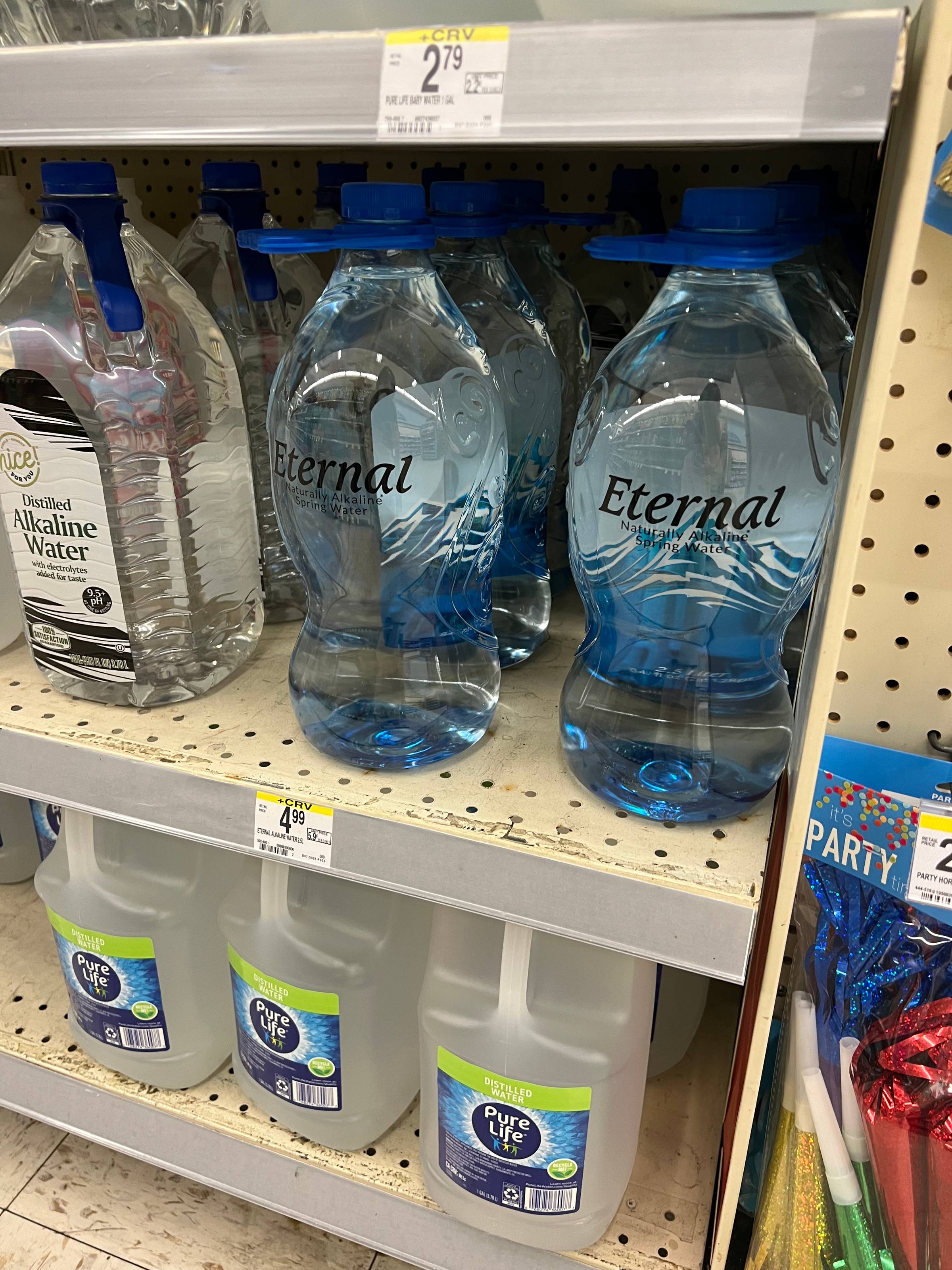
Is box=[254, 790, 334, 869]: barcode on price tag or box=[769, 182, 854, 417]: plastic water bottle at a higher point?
box=[769, 182, 854, 417]: plastic water bottle

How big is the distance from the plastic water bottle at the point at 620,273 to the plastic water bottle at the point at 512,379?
0.08m

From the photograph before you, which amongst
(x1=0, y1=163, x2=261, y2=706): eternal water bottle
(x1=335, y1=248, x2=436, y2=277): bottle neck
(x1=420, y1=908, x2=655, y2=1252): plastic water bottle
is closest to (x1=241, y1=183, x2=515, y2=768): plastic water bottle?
(x1=335, y1=248, x2=436, y2=277): bottle neck

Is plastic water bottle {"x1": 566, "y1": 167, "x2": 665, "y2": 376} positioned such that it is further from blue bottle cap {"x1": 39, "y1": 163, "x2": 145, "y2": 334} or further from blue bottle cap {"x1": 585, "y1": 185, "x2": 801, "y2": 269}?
blue bottle cap {"x1": 39, "y1": 163, "x2": 145, "y2": 334}

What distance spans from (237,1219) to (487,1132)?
0.53 metres

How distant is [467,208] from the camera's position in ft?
2.46

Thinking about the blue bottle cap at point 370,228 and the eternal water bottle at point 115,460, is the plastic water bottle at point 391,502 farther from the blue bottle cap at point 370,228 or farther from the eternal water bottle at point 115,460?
the eternal water bottle at point 115,460

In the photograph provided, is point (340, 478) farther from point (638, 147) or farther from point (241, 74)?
point (638, 147)

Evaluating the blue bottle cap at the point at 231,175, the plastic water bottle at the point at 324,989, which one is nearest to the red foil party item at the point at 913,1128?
the plastic water bottle at the point at 324,989

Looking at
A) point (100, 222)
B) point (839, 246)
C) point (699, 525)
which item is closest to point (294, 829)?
point (699, 525)

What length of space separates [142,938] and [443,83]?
848mm

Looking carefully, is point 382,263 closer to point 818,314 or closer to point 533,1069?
point 818,314

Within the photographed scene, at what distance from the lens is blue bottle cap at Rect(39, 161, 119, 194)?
27.3 inches

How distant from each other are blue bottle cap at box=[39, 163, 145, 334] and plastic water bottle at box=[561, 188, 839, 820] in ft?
1.24

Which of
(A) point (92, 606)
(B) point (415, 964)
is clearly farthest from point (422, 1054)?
(A) point (92, 606)
